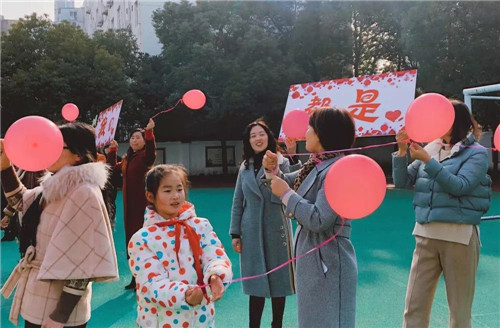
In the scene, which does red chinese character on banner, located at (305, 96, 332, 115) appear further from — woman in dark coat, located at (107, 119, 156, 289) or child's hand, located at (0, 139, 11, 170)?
child's hand, located at (0, 139, 11, 170)

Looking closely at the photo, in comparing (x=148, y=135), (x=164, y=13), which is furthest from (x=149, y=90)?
(x=148, y=135)

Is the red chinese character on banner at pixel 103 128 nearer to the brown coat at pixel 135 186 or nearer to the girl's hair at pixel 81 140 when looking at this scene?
the brown coat at pixel 135 186

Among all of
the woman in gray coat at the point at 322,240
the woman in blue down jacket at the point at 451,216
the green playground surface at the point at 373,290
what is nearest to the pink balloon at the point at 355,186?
the woman in gray coat at the point at 322,240

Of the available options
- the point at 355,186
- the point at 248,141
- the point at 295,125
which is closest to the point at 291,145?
the point at 295,125

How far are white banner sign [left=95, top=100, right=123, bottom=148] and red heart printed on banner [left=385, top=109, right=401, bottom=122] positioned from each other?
2996mm

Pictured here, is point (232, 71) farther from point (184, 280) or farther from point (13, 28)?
point (184, 280)

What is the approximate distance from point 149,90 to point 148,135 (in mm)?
15533

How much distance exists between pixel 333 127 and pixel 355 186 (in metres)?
0.42

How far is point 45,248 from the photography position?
6.36ft

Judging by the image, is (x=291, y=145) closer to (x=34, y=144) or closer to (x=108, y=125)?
(x=34, y=144)

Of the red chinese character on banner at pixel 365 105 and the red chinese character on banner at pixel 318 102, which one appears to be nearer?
the red chinese character on banner at pixel 365 105

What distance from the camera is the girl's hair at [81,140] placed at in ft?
6.71

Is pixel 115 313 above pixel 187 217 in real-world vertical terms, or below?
below

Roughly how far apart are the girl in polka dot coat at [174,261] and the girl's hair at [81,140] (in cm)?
33
